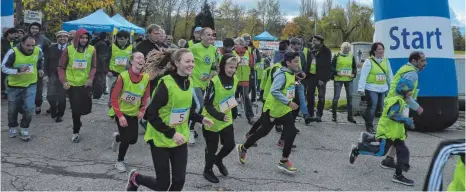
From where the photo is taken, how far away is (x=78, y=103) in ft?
23.6

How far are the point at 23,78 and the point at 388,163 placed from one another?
5.76 meters

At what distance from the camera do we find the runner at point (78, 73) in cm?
726

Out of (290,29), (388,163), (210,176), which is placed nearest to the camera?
(210,176)

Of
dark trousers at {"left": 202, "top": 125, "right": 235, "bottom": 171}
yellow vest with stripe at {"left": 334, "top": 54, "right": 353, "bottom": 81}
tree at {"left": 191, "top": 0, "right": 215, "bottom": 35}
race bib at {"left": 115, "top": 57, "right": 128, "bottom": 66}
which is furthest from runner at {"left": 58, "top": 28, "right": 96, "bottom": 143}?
tree at {"left": 191, "top": 0, "right": 215, "bottom": 35}

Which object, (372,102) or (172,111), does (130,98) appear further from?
(372,102)

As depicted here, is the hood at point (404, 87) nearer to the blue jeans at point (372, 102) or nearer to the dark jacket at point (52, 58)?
the blue jeans at point (372, 102)

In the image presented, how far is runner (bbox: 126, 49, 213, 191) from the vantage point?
13.0ft

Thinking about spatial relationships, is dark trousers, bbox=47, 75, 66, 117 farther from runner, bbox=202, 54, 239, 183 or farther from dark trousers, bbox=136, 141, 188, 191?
dark trousers, bbox=136, 141, 188, 191

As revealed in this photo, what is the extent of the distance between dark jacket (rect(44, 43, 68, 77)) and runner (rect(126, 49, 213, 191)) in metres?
5.81

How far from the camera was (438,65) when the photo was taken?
8703mm

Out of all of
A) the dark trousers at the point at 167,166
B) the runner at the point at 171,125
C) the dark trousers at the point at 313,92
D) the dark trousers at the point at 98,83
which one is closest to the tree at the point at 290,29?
the dark trousers at the point at 98,83

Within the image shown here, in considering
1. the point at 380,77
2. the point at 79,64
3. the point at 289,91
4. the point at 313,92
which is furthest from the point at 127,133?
the point at 313,92

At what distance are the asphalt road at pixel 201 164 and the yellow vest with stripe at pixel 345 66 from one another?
4.91 ft

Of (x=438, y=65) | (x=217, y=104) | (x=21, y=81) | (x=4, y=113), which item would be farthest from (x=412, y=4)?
(x=4, y=113)
